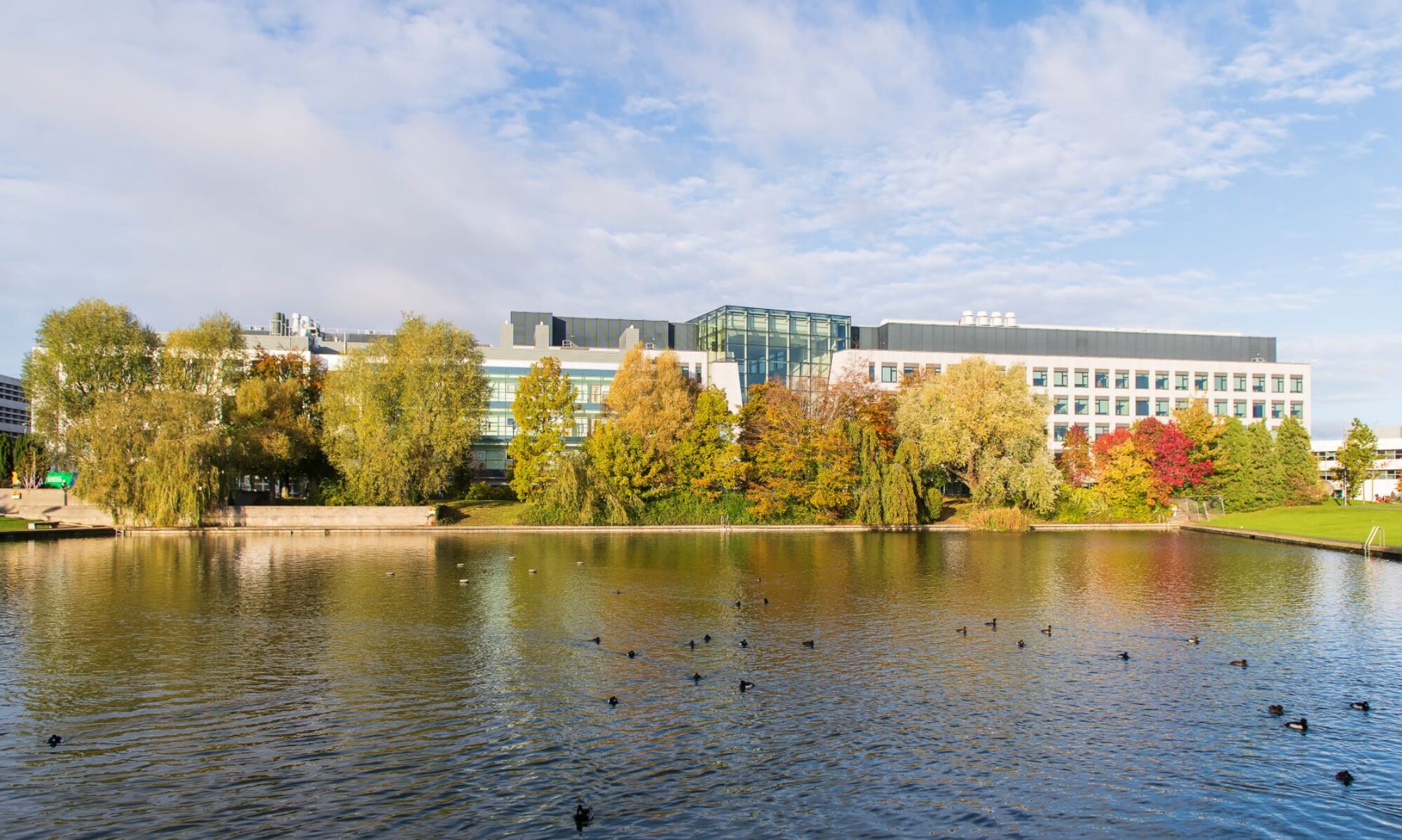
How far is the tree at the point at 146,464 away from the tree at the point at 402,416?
10.5 meters

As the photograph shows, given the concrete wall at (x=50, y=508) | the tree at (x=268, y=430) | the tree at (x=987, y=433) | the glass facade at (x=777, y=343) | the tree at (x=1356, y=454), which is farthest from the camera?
the glass facade at (x=777, y=343)

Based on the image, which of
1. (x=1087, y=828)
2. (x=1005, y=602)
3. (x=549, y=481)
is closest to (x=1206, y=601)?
(x=1005, y=602)

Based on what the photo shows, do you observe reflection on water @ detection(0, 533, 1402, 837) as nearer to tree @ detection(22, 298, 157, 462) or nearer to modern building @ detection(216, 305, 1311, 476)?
tree @ detection(22, 298, 157, 462)

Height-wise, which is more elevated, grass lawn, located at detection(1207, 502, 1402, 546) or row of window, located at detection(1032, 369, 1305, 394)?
row of window, located at detection(1032, 369, 1305, 394)

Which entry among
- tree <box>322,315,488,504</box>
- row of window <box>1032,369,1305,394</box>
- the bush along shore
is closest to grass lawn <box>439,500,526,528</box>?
the bush along shore

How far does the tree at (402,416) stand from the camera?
239ft

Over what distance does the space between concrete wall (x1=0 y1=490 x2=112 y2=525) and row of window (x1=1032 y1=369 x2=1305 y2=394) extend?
104882 millimetres

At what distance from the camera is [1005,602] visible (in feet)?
117

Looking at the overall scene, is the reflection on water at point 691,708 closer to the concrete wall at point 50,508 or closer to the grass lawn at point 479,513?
the concrete wall at point 50,508

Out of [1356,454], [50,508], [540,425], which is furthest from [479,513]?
[1356,454]

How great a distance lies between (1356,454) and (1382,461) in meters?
59.2

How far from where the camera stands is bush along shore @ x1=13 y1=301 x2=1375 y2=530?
6800 cm

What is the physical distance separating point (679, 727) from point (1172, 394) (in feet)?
399

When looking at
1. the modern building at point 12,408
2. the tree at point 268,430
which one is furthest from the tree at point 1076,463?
the modern building at point 12,408
